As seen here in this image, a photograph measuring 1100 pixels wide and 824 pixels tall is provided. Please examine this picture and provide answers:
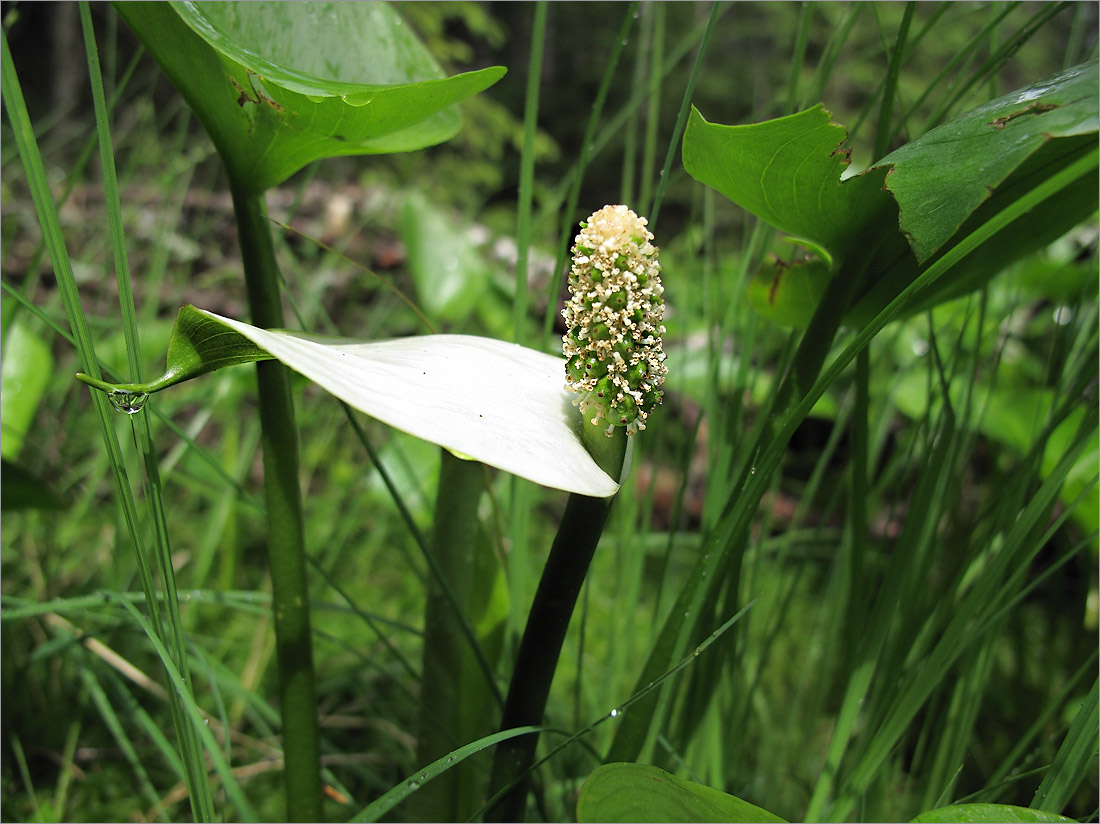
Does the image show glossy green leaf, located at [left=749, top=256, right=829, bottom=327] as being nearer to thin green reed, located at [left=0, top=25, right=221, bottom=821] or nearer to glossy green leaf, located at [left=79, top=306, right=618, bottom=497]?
glossy green leaf, located at [left=79, top=306, right=618, bottom=497]

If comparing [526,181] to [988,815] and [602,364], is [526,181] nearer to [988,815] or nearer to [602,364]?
[602,364]

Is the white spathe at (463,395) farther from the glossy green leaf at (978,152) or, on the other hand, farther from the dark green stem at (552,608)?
the glossy green leaf at (978,152)

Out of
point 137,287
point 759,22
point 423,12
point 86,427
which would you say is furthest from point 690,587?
point 759,22

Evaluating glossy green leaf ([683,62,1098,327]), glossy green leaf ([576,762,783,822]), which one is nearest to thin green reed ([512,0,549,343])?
glossy green leaf ([683,62,1098,327])

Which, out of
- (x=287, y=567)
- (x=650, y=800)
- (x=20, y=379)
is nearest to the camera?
(x=650, y=800)

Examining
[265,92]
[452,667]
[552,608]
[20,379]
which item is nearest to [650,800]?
[552,608]

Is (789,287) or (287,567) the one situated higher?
(789,287)
